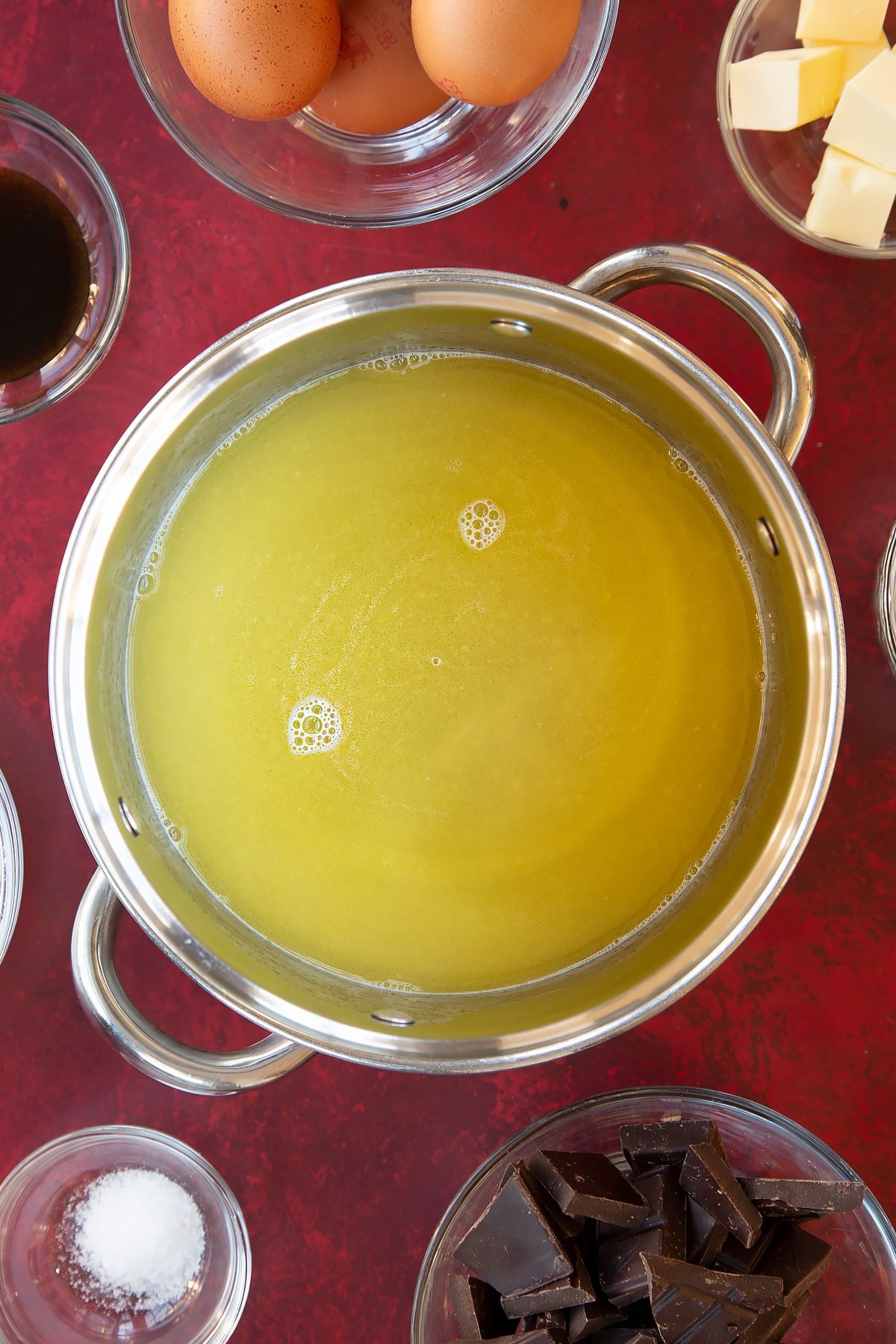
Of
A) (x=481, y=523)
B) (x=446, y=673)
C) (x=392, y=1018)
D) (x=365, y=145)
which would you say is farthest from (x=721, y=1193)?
(x=365, y=145)

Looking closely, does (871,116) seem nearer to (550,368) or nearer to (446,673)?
(550,368)

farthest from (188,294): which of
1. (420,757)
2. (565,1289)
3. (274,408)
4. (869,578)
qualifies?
(565,1289)

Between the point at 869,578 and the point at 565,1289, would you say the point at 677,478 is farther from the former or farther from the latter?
the point at 565,1289

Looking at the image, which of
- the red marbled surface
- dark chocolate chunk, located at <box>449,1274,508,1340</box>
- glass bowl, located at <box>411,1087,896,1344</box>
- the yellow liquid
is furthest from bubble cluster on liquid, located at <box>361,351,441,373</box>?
dark chocolate chunk, located at <box>449,1274,508,1340</box>

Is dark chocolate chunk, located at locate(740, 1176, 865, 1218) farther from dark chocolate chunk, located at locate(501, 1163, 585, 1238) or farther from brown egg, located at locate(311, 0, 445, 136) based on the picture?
brown egg, located at locate(311, 0, 445, 136)

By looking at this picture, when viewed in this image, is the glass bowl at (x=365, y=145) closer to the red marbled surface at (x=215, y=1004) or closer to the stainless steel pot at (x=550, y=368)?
the red marbled surface at (x=215, y=1004)

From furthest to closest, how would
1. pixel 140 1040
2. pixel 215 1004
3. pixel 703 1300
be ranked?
1. pixel 215 1004
2. pixel 140 1040
3. pixel 703 1300

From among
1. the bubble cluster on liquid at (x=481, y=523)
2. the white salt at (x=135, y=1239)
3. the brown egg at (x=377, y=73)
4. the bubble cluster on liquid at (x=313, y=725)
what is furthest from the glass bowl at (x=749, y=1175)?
the brown egg at (x=377, y=73)
